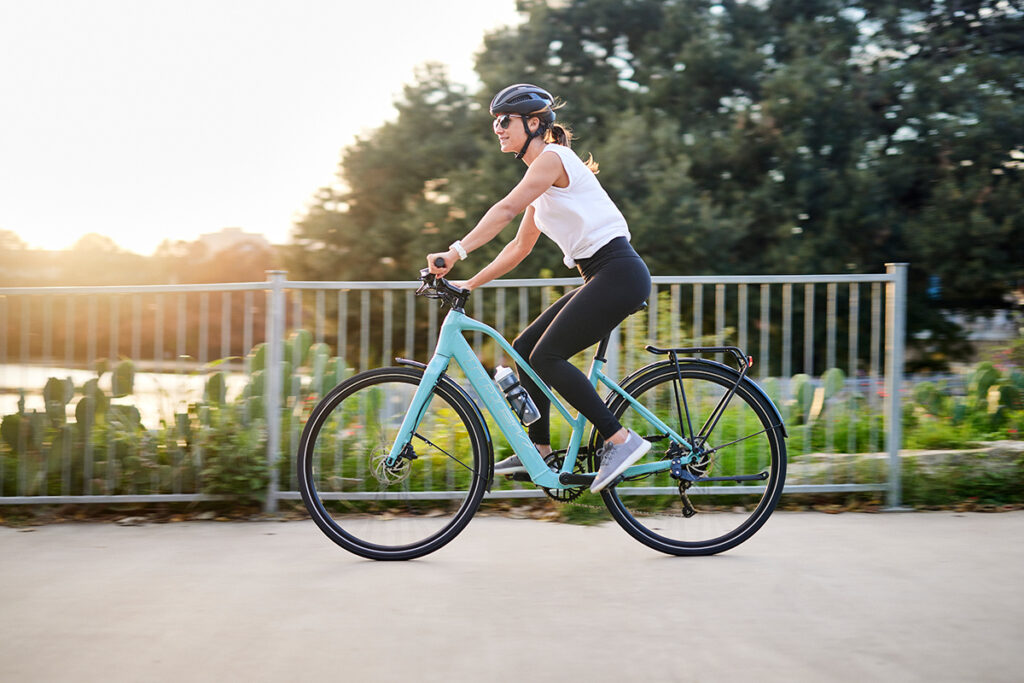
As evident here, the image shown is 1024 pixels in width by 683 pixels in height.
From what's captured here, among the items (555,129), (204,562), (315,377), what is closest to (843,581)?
(555,129)

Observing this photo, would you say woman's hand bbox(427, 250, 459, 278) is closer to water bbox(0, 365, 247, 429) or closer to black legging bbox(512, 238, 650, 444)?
black legging bbox(512, 238, 650, 444)

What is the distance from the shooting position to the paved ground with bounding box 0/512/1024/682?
10.1 feet

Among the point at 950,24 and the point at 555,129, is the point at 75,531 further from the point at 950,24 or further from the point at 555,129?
the point at 950,24

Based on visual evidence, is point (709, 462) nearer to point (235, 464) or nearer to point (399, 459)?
point (399, 459)

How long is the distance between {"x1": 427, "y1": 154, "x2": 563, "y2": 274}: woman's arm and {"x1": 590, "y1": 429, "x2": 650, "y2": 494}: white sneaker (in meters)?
1.04

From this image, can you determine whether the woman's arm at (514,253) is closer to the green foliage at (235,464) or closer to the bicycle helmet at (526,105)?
the bicycle helmet at (526,105)

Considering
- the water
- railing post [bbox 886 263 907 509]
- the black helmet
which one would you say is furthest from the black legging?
the water

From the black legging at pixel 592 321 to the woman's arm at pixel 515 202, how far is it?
41cm

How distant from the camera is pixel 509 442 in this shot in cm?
421

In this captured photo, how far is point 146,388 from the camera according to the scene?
539cm

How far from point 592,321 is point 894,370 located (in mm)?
2261

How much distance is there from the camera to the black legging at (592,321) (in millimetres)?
4051

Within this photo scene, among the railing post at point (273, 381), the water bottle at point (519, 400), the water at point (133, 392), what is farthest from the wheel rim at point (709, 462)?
the water at point (133, 392)

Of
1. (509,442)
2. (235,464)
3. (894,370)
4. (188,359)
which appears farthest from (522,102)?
(894,370)
